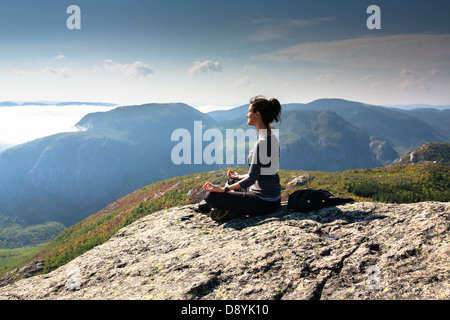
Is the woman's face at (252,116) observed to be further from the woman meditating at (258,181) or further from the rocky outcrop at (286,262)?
the rocky outcrop at (286,262)

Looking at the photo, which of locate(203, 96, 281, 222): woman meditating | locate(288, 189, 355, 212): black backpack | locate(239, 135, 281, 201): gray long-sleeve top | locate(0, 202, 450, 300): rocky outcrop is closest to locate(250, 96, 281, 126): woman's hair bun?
locate(203, 96, 281, 222): woman meditating

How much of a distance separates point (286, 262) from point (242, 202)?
369 centimetres

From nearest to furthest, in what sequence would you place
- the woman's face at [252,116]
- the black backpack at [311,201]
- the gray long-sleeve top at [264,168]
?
1. the gray long-sleeve top at [264,168]
2. the woman's face at [252,116]
3. the black backpack at [311,201]

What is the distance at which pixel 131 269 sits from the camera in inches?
331

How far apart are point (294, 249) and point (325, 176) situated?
112 meters

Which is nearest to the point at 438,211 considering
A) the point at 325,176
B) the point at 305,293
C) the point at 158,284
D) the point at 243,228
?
the point at 305,293

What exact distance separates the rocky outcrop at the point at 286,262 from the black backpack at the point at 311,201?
0.36 metres

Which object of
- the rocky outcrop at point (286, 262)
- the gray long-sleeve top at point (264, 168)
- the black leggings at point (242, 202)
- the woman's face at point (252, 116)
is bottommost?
the rocky outcrop at point (286, 262)

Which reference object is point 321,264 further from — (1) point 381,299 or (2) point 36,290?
(2) point 36,290

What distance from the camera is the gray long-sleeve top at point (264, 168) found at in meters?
9.09

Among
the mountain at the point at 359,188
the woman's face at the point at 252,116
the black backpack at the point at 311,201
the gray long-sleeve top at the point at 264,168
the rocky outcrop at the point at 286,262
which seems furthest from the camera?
the mountain at the point at 359,188

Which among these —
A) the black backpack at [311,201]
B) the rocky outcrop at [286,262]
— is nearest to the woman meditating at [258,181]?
the rocky outcrop at [286,262]

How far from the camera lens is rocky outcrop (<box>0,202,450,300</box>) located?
5.55 m

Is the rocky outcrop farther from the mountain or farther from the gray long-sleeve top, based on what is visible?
the mountain
